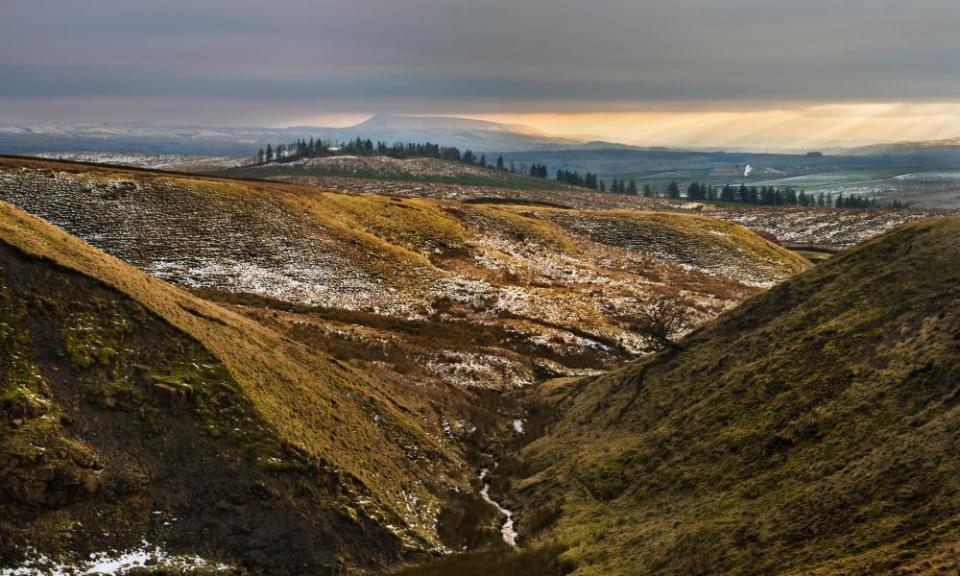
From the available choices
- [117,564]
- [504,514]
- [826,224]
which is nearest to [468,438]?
[504,514]

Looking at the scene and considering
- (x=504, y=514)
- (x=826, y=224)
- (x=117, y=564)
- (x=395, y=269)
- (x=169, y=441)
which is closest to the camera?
(x=117, y=564)

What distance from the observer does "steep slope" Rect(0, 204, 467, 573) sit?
18844 millimetres

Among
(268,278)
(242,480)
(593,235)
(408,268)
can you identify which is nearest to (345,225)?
(408,268)

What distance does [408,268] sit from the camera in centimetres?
6850

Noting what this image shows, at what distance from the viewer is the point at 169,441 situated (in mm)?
21531

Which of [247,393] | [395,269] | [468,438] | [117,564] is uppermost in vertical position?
[395,269]

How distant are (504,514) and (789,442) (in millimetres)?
10895

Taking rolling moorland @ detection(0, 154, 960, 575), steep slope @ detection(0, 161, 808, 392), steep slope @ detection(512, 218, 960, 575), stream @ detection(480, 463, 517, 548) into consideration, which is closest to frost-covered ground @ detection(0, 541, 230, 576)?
rolling moorland @ detection(0, 154, 960, 575)

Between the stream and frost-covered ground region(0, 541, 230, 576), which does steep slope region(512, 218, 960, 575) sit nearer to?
the stream

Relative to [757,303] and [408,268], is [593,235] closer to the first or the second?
[408,268]

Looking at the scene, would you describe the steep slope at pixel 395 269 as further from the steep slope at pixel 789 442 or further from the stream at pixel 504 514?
the steep slope at pixel 789 442

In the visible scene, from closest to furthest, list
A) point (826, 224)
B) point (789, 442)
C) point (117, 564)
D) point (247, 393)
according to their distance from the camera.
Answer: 1. point (117, 564)
2. point (789, 442)
3. point (247, 393)
4. point (826, 224)

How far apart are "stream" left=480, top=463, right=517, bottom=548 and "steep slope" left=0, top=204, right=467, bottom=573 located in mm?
1286

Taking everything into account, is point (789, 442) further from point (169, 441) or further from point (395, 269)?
point (395, 269)
